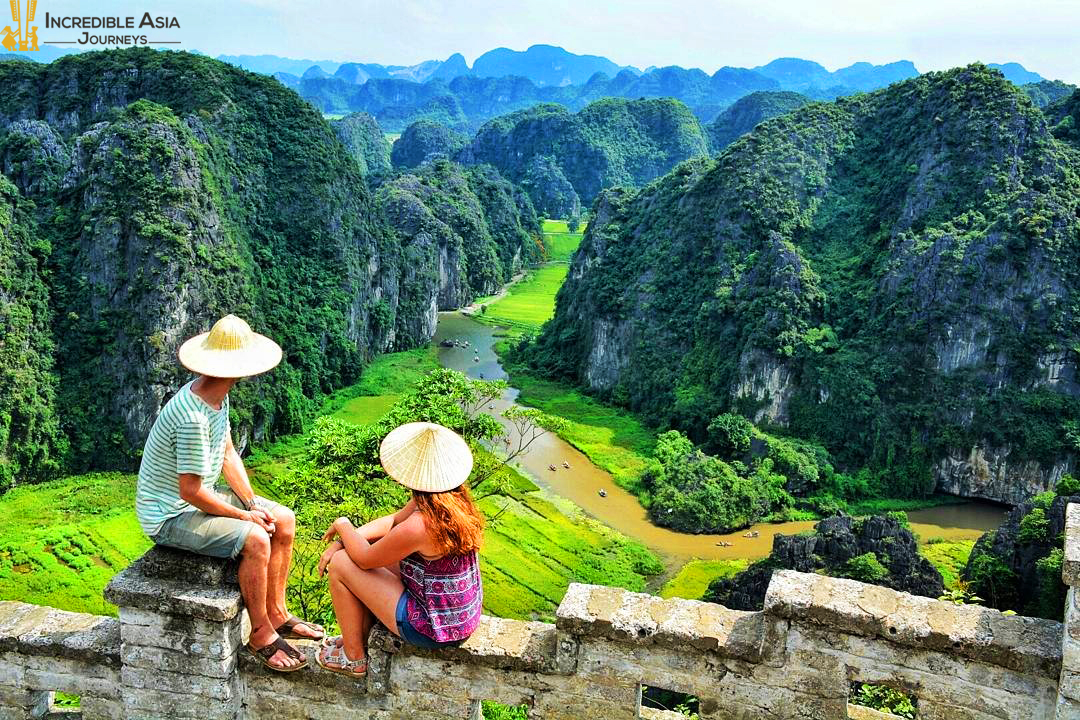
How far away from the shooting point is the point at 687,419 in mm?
52344

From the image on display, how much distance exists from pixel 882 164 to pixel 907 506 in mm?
28239

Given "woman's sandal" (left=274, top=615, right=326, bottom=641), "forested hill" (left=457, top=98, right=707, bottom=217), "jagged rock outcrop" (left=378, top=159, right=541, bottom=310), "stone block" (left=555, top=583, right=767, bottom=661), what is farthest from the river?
"forested hill" (left=457, top=98, right=707, bottom=217)

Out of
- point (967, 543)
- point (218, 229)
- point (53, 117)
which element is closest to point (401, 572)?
point (967, 543)

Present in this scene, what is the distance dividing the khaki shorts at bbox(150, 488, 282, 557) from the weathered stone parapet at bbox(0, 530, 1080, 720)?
14 cm

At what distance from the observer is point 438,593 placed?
231 inches

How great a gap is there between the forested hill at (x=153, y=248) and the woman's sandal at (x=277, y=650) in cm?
4197

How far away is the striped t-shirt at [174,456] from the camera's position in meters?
5.90

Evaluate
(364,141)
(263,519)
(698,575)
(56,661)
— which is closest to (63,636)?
(56,661)

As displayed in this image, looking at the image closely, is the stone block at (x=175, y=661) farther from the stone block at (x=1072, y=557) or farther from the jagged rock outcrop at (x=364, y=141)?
the jagged rock outcrop at (x=364, y=141)

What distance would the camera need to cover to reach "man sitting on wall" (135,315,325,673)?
590 cm

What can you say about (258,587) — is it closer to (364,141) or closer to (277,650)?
(277,650)

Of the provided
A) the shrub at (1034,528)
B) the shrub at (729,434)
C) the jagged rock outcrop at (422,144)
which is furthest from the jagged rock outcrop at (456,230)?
the jagged rock outcrop at (422,144)

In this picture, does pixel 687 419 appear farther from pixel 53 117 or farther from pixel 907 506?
pixel 53 117

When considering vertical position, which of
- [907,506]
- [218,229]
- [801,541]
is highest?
[218,229]
